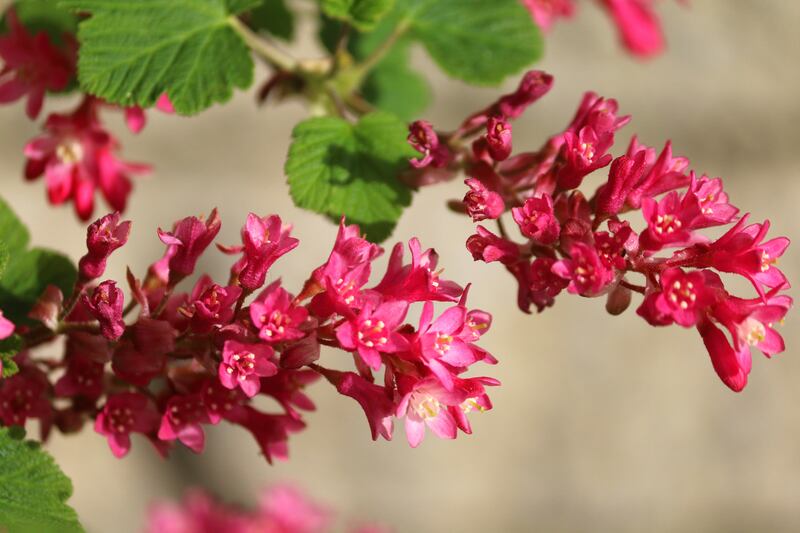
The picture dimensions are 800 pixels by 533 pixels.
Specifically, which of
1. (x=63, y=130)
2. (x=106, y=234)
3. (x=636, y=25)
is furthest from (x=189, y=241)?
(x=636, y=25)

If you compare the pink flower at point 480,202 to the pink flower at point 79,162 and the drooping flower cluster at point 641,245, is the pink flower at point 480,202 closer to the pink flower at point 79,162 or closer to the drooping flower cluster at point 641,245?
the drooping flower cluster at point 641,245

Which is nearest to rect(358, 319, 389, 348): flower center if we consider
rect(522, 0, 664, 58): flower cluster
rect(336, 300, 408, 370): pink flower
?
rect(336, 300, 408, 370): pink flower

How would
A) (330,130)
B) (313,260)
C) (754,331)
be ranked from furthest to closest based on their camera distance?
(313,260) → (330,130) → (754,331)

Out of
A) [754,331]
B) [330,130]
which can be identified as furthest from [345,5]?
[754,331]

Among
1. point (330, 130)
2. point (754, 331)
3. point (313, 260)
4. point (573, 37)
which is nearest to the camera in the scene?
point (754, 331)

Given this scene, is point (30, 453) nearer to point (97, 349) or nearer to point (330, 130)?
point (97, 349)

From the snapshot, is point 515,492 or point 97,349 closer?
point 97,349
